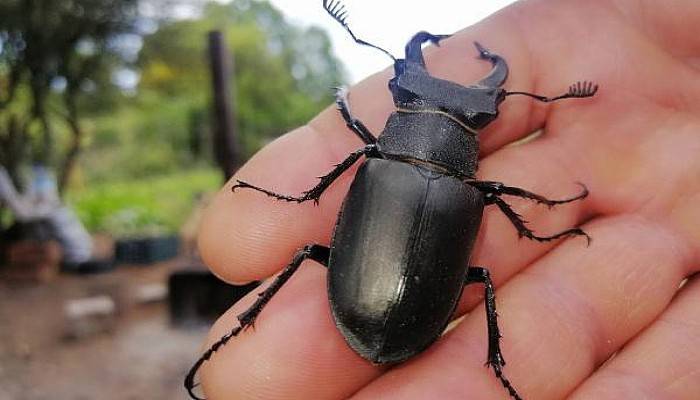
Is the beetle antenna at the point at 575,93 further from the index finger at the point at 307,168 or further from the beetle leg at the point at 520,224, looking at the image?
the beetle leg at the point at 520,224

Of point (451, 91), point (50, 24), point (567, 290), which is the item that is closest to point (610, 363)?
point (567, 290)

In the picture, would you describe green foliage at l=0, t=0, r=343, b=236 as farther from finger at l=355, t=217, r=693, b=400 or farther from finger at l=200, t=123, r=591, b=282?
finger at l=355, t=217, r=693, b=400

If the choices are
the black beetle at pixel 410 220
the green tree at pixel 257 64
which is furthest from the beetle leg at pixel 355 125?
the green tree at pixel 257 64

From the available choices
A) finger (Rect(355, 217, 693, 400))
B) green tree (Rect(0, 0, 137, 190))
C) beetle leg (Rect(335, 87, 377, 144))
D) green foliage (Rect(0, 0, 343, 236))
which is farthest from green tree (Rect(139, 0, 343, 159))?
finger (Rect(355, 217, 693, 400))

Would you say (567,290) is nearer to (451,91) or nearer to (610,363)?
(610,363)

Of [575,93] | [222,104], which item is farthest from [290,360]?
[222,104]
